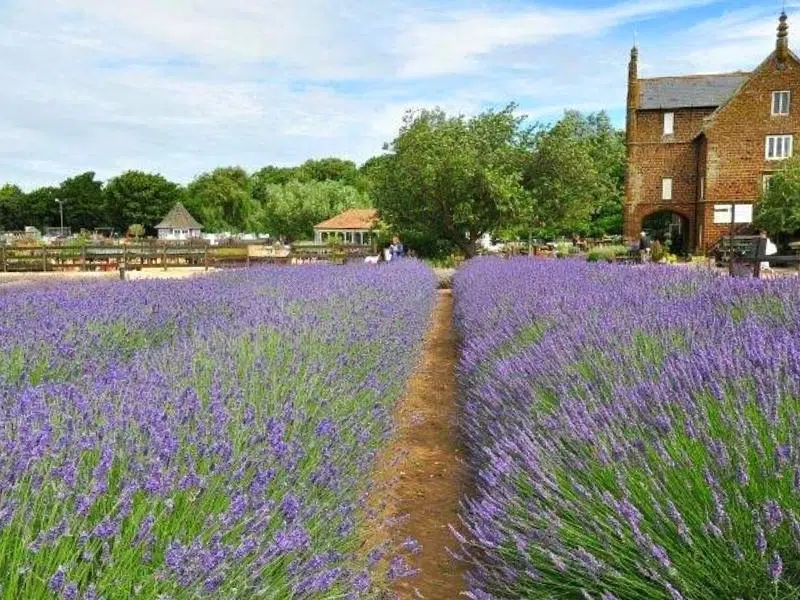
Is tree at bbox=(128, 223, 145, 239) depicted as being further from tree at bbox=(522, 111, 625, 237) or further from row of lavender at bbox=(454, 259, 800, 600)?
row of lavender at bbox=(454, 259, 800, 600)

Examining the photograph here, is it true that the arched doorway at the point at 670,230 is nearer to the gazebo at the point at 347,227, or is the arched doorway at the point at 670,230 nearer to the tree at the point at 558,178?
the tree at the point at 558,178

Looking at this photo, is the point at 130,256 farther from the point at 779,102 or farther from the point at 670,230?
the point at 670,230

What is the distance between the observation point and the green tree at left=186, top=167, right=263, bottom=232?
7419 centimetres

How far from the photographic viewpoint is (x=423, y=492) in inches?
165

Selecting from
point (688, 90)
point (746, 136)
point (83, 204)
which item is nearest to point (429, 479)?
point (746, 136)

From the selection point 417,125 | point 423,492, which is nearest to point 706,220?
point 417,125

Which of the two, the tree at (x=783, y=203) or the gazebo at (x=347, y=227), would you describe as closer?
the tree at (x=783, y=203)

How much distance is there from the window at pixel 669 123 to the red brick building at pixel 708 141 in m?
0.05

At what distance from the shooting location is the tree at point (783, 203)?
96.7 feet

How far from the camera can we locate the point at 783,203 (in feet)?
98.9

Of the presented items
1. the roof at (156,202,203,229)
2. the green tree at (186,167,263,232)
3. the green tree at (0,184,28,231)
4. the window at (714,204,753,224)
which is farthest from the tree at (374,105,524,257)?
the green tree at (0,184,28,231)

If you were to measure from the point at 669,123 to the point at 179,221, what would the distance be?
57402 mm

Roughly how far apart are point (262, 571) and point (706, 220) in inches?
1433

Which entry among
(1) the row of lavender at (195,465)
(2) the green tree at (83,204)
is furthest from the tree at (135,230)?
(1) the row of lavender at (195,465)
